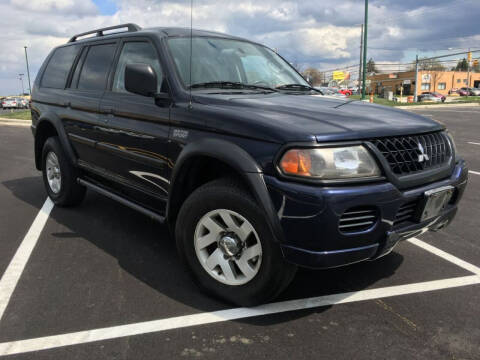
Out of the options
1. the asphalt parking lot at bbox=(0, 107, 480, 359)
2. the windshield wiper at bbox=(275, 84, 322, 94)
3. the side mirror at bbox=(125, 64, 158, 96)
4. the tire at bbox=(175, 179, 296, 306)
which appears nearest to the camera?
the asphalt parking lot at bbox=(0, 107, 480, 359)

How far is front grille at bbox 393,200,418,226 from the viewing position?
255 cm

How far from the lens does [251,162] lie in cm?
250

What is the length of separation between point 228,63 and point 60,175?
8.53 ft

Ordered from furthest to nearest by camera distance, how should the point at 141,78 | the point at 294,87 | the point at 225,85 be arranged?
the point at 294,87
the point at 225,85
the point at 141,78

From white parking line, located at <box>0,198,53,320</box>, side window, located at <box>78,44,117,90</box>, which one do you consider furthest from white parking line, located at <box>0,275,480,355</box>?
side window, located at <box>78,44,117,90</box>

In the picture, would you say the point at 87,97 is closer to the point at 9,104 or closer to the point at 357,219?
the point at 357,219

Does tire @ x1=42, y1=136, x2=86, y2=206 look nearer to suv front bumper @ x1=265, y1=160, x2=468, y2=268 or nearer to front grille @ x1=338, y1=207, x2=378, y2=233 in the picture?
suv front bumper @ x1=265, y1=160, x2=468, y2=268

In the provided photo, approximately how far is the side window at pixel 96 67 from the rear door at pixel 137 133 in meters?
0.18

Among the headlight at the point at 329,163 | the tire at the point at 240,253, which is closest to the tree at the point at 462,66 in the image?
the headlight at the point at 329,163

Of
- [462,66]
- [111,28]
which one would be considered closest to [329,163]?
[111,28]

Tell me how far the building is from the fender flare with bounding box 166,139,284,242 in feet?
260

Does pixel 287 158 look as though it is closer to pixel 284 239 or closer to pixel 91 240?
pixel 284 239

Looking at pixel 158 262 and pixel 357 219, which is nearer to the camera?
pixel 357 219

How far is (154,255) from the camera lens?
12.3 feet
